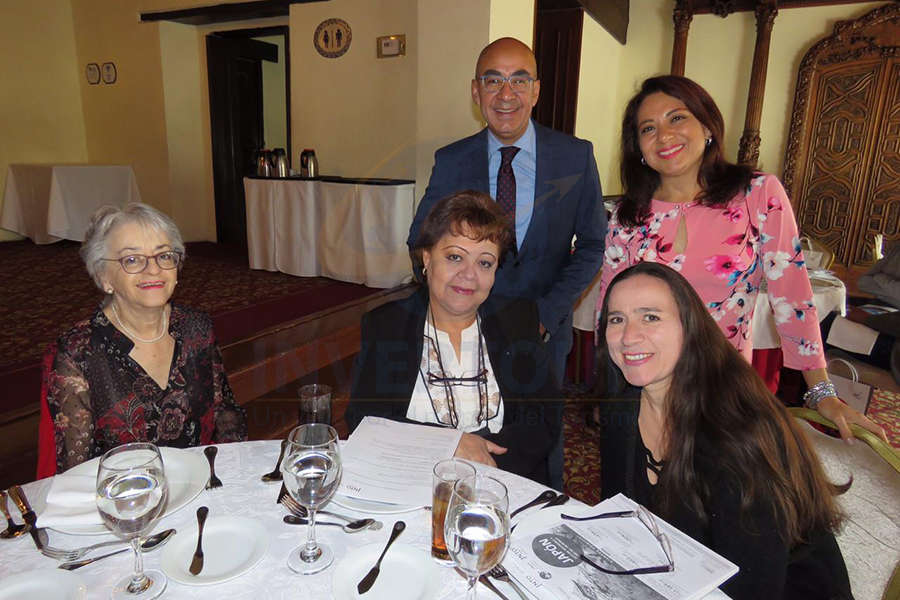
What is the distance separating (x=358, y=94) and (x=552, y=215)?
467 centimetres

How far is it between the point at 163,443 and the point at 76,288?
4433 millimetres

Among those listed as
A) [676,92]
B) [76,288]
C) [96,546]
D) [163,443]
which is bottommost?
Result: [76,288]

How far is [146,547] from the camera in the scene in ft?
3.03

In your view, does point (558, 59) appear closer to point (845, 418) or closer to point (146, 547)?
point (845, 418)

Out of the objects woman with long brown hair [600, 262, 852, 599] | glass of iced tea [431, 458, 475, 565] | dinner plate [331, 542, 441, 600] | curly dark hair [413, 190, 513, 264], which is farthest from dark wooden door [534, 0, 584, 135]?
dinner plate [331, 542, 441, 600]

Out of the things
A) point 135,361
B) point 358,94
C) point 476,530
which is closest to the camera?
point 476,530

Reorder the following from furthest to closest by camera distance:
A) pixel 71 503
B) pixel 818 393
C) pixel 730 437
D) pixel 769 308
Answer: pixel 769 308
pixel 818 393
pixel 730 437
pixel 71 503

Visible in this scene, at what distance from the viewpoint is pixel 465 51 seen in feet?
16.2

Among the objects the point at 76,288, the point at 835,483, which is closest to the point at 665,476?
the point at 835,483

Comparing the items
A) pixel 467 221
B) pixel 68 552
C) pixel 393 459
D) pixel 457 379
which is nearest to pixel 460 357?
pixel 457 379

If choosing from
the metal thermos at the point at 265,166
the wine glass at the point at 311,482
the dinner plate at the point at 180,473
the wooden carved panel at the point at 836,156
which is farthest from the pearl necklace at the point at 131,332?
the wooden carved panel at the point at 836,156

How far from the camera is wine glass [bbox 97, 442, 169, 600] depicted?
31.6 inches

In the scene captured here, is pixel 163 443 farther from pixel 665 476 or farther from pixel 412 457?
pixel 665 476

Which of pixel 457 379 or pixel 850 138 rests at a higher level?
pixel 850 138
